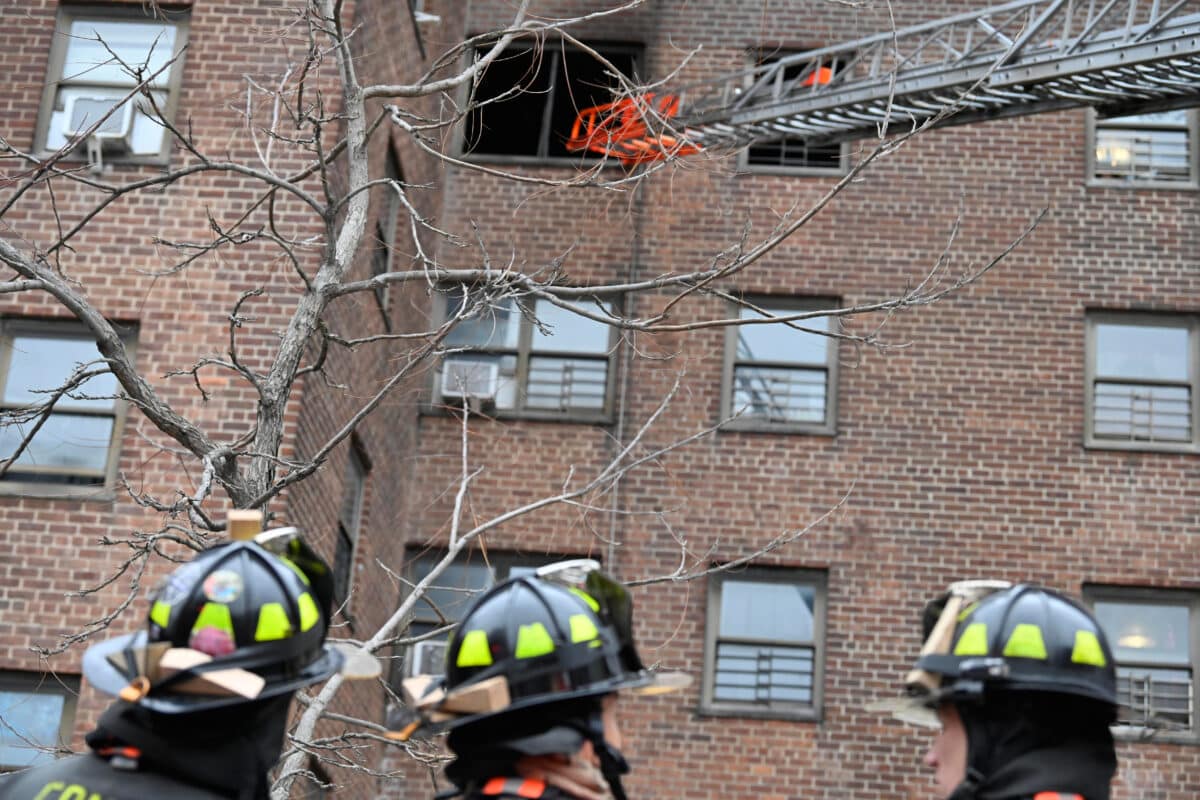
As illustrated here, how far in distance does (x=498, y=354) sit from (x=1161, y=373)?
21.8 feet

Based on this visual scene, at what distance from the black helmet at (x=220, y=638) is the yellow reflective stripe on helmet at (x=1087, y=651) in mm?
1952

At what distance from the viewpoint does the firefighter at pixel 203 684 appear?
4.07m

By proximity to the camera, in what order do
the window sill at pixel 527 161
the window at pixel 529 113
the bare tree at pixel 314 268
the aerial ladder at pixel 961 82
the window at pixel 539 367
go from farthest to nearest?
the window at pixel 529 113, the window sill at pixel 527 161, the window at pixel 539 367, the aerial ladder at pixel 961 82, the bare tree at pixel 314 268

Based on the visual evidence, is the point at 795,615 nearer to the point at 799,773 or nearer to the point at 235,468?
the point at 799,773

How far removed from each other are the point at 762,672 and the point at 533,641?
12.0m

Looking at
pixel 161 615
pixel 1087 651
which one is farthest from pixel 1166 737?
pixel 161 615

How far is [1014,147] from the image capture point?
57.5 ft

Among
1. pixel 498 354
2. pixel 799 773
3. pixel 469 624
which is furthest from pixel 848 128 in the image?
pixel 469 624

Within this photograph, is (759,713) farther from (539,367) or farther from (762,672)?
(539,367)

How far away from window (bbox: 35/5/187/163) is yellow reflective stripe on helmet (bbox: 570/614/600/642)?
949cm

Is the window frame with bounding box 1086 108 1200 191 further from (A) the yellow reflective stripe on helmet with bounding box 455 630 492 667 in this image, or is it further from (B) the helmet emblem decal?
(B) the helmet emblem decal

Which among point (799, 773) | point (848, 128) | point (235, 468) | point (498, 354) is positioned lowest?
point (799, 773)

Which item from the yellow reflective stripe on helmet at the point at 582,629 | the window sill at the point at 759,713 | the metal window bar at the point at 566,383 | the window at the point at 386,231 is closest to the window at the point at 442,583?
the metal window bar at the point at 566,383

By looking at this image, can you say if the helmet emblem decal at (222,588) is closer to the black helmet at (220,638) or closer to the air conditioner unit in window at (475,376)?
the black helmet at (220,638)
